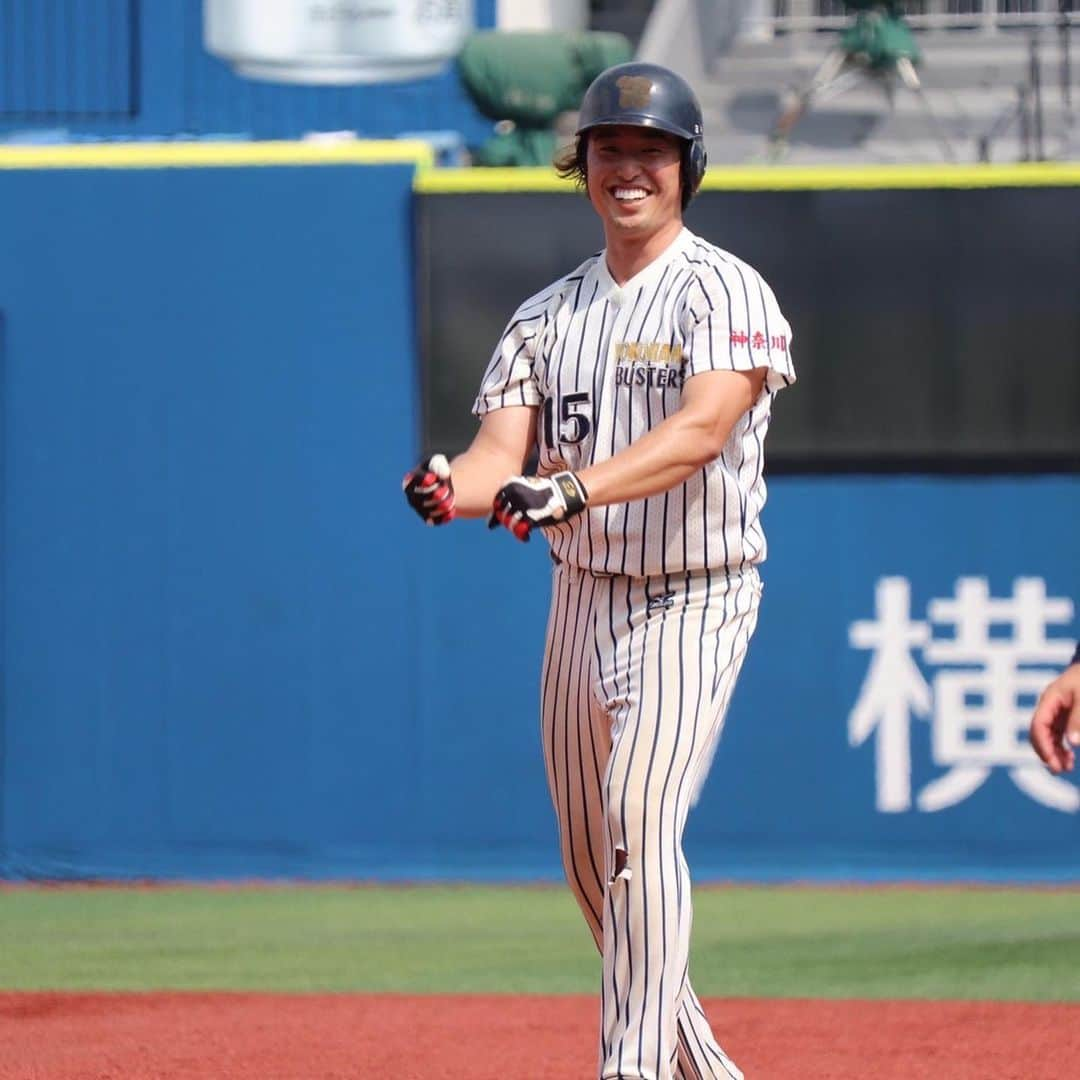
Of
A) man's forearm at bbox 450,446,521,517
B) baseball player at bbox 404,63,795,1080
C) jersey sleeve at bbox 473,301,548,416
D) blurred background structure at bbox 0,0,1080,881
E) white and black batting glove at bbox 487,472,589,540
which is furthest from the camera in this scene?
blurred background structure at bbox 0,0,1080,881

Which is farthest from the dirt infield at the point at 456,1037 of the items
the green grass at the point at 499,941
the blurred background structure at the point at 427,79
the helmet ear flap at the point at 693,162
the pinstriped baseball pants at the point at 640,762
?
the blurred background structure at the point at 427,79

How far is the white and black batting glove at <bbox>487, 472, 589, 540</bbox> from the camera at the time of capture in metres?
3.34

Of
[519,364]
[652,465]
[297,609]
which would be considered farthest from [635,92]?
[297,609]

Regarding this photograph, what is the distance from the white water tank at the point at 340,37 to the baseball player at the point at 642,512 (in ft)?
24.9

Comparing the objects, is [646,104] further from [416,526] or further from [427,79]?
[427,79]

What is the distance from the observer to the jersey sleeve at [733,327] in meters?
3.61

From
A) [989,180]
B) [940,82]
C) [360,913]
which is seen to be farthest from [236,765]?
[940,82]

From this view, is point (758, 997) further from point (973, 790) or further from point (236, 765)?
point (236, 765)

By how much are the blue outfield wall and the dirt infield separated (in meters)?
1.83

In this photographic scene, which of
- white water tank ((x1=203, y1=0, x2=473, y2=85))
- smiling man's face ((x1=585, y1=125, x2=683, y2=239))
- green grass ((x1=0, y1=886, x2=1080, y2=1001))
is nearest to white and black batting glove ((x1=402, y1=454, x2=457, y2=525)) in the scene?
smiling man's face ((x1=585, y1=125, x2=683, y2=239))

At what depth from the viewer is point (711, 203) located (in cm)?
743

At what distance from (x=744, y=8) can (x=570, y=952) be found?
7.49m

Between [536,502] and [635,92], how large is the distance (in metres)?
0.77

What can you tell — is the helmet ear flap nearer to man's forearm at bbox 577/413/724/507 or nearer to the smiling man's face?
the smiling man's face
